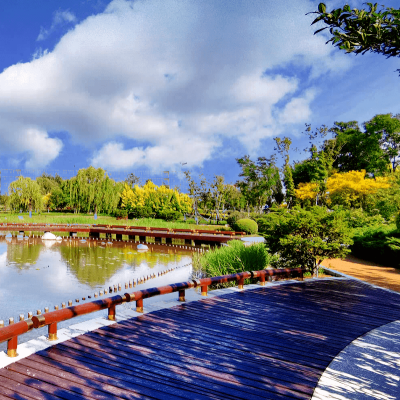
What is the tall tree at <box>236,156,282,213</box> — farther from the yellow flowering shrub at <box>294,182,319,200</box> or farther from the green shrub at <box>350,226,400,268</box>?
the green shrub at <box>350,226,400,268</box>

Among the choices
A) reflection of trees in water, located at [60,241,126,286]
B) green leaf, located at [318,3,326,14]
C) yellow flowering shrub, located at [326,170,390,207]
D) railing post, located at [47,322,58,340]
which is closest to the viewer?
green leaf, located at [318,3,326,14]

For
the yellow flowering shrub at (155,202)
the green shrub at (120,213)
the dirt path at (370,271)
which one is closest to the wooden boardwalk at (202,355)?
the dirt path at (370,271)

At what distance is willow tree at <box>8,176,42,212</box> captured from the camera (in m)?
36.8

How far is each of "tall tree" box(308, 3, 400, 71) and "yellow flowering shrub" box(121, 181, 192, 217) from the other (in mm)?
35767

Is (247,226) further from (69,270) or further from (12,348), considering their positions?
(12,348)

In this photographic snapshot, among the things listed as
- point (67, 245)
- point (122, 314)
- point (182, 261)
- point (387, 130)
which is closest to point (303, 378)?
point (122, 314)

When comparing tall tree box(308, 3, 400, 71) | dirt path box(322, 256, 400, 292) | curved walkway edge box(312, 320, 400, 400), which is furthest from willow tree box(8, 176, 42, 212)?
tall tree box(308, 3, 400, 71)

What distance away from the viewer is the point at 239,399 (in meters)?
2.86

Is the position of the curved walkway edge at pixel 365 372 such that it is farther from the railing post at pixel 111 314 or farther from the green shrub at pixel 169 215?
the green shrub at pixel 169 215

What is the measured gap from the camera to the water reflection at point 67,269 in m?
10.1

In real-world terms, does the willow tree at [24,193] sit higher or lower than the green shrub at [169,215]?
higher

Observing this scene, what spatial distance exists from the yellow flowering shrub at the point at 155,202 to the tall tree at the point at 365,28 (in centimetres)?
3577

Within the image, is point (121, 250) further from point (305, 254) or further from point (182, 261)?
point (305, 254)

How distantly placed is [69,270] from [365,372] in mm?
13239
